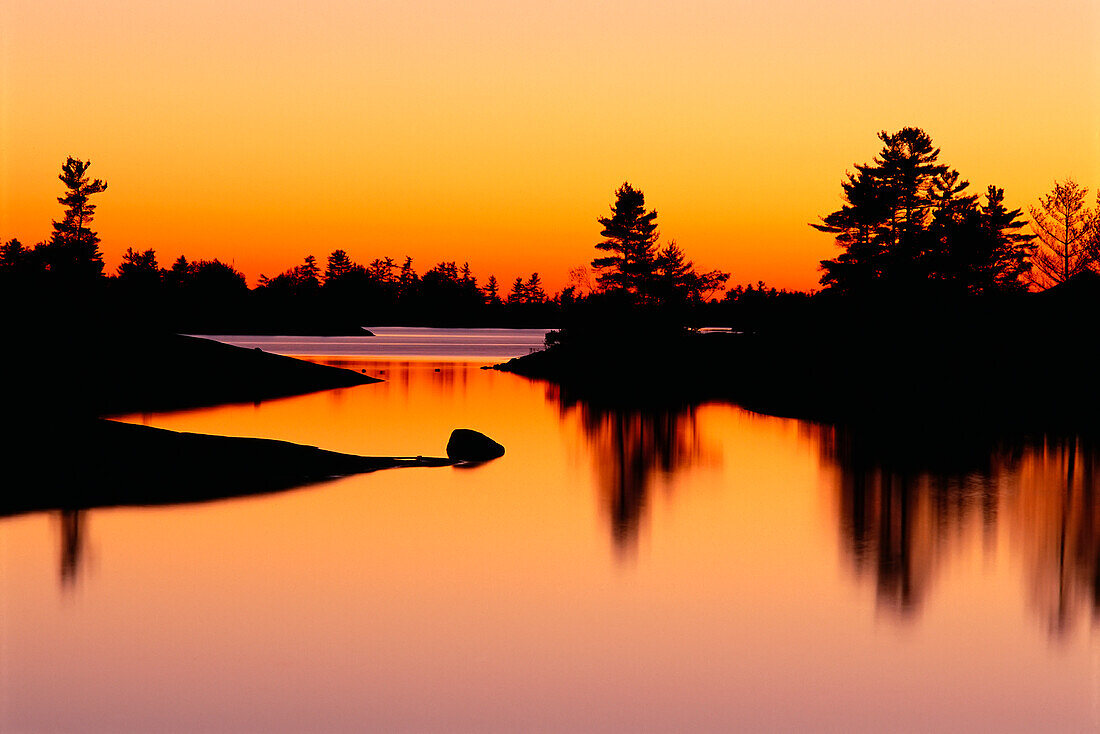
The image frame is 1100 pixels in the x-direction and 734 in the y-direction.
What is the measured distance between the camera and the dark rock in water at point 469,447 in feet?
140

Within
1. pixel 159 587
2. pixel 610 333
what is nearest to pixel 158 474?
pixel 159 587

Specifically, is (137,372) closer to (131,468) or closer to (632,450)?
(632,450)

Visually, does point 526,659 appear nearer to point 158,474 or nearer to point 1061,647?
point 1061,647

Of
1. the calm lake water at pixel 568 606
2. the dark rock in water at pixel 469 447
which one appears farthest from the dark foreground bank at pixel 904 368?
the calm lake water at pixel 568 606

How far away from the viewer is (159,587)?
73.1ft

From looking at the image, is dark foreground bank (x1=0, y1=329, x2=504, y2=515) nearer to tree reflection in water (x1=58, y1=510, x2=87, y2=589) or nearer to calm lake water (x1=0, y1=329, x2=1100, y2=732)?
tree reflection in water (x1=58, y1=510, x2=87, y2=589)

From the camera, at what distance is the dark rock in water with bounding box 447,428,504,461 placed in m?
42.6

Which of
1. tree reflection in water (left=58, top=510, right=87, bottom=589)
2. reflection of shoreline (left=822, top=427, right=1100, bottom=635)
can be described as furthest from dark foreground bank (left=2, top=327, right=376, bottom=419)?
reflection of shoreline (left=822, top=427, right=1100, bottom=635)

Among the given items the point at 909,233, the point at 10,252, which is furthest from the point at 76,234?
the point at 909,233

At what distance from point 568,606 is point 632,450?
30079 mm

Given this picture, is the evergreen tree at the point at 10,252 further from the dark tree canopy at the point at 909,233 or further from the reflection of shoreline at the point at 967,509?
the reflection of shoreline at the point at 967,509

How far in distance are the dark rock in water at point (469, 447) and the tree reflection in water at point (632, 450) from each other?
4.07 metres

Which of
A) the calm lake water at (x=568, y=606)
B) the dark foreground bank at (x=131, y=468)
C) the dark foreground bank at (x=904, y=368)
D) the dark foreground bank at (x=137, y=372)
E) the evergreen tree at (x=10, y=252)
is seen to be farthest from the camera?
the evergreen tree at (x=10, y=252)

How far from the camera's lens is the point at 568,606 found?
70.5 feet
